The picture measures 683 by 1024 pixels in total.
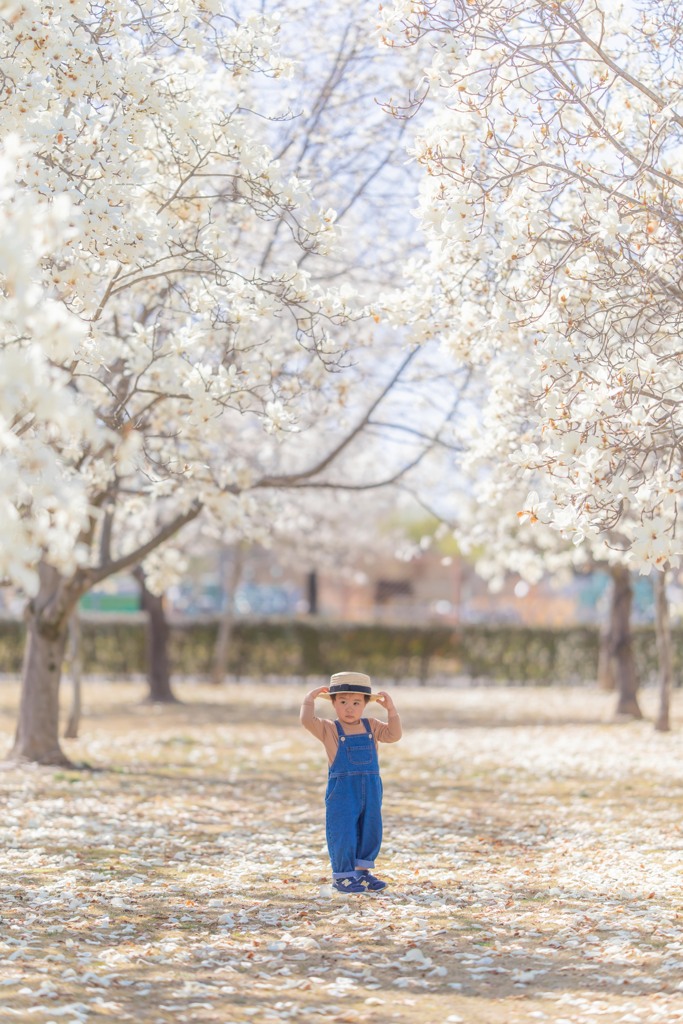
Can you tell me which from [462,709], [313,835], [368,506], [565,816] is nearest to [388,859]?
[313,835]

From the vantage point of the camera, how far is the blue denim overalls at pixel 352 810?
6520 millimetres

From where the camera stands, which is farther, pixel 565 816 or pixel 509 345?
pixel 565 816

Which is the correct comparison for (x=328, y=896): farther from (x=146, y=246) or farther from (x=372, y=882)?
(x=146, y=246)

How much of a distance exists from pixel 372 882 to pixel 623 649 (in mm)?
11851

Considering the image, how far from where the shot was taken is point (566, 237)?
771 cm

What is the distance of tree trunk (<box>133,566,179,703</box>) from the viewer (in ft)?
65.3

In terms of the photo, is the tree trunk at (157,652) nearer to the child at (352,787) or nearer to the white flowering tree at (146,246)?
the white flowering tree at (146,246)

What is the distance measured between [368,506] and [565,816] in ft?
60.8

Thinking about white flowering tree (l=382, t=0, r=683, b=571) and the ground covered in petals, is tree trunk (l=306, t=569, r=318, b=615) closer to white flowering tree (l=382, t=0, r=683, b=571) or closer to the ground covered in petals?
the ground covered in petals

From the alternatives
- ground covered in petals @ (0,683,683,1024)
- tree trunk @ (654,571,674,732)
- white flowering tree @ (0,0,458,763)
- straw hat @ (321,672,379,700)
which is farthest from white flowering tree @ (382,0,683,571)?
tree trunk @ (654,571,674,732)

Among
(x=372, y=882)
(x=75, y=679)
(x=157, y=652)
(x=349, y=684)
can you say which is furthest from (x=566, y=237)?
(x=157, y=652)

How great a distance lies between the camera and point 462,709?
20.5 metres

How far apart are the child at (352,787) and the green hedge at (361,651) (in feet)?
58.7

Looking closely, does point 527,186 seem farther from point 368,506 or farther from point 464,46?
point 368,506
